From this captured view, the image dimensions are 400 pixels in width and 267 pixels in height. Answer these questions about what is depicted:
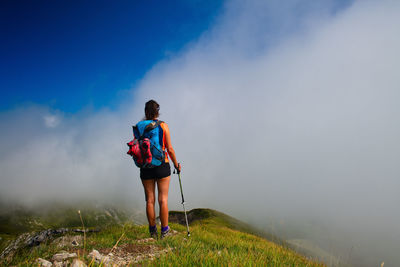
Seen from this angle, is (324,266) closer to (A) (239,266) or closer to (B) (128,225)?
(A) (239,266)

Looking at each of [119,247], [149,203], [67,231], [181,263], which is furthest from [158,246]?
[67,231]

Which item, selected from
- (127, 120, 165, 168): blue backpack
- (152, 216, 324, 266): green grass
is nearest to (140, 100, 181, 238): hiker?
(127, 120, 165, 168): blue backpack

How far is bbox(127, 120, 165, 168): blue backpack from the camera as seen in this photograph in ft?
22.2

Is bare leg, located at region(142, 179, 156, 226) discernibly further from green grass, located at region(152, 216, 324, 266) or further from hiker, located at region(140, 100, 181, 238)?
green grass, located at region(152, 216, 324, 266)

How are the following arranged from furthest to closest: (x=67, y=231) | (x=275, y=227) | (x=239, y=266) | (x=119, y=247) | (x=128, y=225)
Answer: (x=67, y=231) < (x=128, y=225) < (x=119, y=247) < (x=275, y=227) < (x=239, y=266)

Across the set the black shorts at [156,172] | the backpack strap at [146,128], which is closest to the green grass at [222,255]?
the black shorts at [156,172]

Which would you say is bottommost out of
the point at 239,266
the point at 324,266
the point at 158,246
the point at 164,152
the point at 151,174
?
the point at 324,266

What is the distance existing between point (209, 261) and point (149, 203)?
4.43 m

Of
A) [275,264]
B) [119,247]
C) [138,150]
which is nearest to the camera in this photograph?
[275,264]

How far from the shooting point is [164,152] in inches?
283

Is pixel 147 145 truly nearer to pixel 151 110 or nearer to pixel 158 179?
pixel 158 179

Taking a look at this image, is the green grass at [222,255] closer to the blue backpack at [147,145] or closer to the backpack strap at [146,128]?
the blue backpack at [147,145]

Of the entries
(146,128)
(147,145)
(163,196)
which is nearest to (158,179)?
(163,196)

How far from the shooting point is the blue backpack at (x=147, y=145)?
677cm
